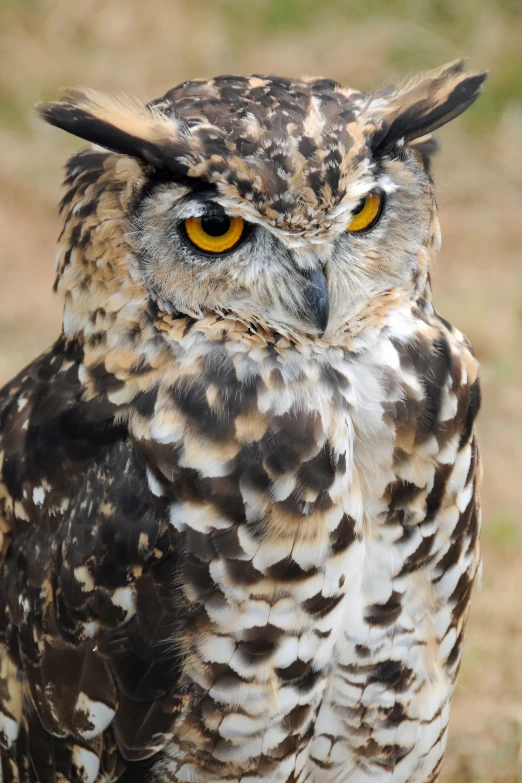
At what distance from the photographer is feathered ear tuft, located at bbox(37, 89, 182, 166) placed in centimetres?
162

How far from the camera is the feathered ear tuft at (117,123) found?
162 centimetres

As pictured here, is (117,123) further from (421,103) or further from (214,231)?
(421,103)

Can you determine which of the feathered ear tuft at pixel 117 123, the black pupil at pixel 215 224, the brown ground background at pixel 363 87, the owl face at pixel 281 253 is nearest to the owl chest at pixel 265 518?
the owl face at pixel 281 253

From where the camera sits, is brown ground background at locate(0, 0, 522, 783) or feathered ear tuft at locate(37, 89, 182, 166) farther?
brown ground background at locate(0, 0, 522, 783)

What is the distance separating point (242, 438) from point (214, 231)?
0.34 m

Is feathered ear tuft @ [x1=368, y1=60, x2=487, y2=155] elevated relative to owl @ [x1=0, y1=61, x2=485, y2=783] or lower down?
elevated

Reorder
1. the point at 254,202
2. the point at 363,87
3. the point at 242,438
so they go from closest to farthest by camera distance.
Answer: the point at 254,202, the point at 242,438, the point at 363,87

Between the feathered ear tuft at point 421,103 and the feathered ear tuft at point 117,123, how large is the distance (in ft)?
1.12

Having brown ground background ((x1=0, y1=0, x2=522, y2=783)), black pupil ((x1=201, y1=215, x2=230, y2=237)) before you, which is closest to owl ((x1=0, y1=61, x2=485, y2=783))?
black pupil ((x1=201, y1=215, x2=230, y2=237))

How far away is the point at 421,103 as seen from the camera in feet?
5.87

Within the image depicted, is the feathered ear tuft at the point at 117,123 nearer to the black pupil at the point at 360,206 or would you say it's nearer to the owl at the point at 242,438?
the owl at the point at 242,438

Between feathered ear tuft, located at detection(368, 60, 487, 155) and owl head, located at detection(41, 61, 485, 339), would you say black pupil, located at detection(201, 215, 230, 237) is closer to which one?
owl head, located at detection(41, 61, 485, 339)

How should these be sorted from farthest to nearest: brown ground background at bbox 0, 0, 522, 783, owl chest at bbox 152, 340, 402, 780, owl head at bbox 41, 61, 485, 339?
brown ground background at bbox 0, 0, 522, 783, owl chest at bbox 152, 340, 402, 780, owl head at bbox 41, 61, 485, 339

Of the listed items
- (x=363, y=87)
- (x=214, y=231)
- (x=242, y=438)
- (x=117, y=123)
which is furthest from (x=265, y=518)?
(x=363, y=87)
